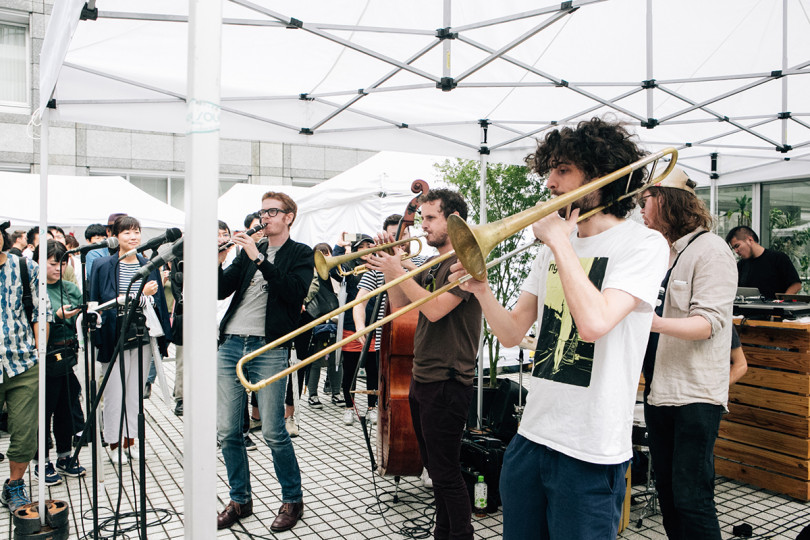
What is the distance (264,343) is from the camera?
382cm

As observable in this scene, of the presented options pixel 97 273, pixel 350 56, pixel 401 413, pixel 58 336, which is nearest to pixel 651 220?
pixel 401 413

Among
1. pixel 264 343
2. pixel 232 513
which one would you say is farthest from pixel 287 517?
Result: pixel 264 343

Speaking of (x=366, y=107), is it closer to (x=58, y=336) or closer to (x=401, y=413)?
(x=401, y=413)

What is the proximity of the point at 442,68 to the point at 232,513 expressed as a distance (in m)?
3.75

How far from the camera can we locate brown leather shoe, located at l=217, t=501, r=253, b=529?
3820mm

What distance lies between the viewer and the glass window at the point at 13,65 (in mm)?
14766

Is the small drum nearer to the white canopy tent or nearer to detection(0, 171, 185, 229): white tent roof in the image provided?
the white canopy tent

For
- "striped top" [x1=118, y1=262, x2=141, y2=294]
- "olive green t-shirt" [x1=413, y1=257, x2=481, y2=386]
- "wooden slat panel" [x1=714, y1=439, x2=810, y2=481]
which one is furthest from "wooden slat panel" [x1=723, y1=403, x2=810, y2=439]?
"striped top" [x1=118, y1=262, x2=141, y2=294]

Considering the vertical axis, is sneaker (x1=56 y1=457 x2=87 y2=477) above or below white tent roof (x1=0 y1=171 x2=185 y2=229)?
below

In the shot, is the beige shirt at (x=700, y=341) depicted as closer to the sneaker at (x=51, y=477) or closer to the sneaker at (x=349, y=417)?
the sneaker at (x=349, y=417)

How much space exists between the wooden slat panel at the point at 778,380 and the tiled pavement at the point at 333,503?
0.85 metres

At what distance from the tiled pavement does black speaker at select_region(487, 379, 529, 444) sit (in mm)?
999

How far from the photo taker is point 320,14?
408 cm

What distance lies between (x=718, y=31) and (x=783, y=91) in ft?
4.18
